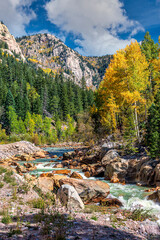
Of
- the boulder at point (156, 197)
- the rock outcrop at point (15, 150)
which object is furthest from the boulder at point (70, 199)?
the rock outcrop at point (15, 150)

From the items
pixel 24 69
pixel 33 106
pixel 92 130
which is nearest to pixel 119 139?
pixel 92 130

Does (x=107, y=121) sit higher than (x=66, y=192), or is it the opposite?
(x=107, y=121)

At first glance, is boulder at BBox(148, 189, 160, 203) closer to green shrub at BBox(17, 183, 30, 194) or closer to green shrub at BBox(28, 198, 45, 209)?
green shrub at BBox(28, 198, 45, 209)

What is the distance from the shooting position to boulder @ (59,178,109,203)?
402 inches

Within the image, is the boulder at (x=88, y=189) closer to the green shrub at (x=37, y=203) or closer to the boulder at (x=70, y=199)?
the boulder at (x=70, y=199)

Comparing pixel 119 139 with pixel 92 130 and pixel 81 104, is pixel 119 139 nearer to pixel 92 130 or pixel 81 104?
pixel 92 130

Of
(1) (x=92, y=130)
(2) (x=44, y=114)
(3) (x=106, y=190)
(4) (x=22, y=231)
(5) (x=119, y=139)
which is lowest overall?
(3) (x=106, y=190)

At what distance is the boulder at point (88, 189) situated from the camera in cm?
1020

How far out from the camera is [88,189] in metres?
10.5

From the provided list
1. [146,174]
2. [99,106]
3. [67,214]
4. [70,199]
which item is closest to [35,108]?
[99,106]

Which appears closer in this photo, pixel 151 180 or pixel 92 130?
pixel 151 180

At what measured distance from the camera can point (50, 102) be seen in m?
77.8

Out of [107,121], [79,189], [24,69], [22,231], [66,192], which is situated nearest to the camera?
[22,231]

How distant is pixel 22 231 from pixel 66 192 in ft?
12.0
